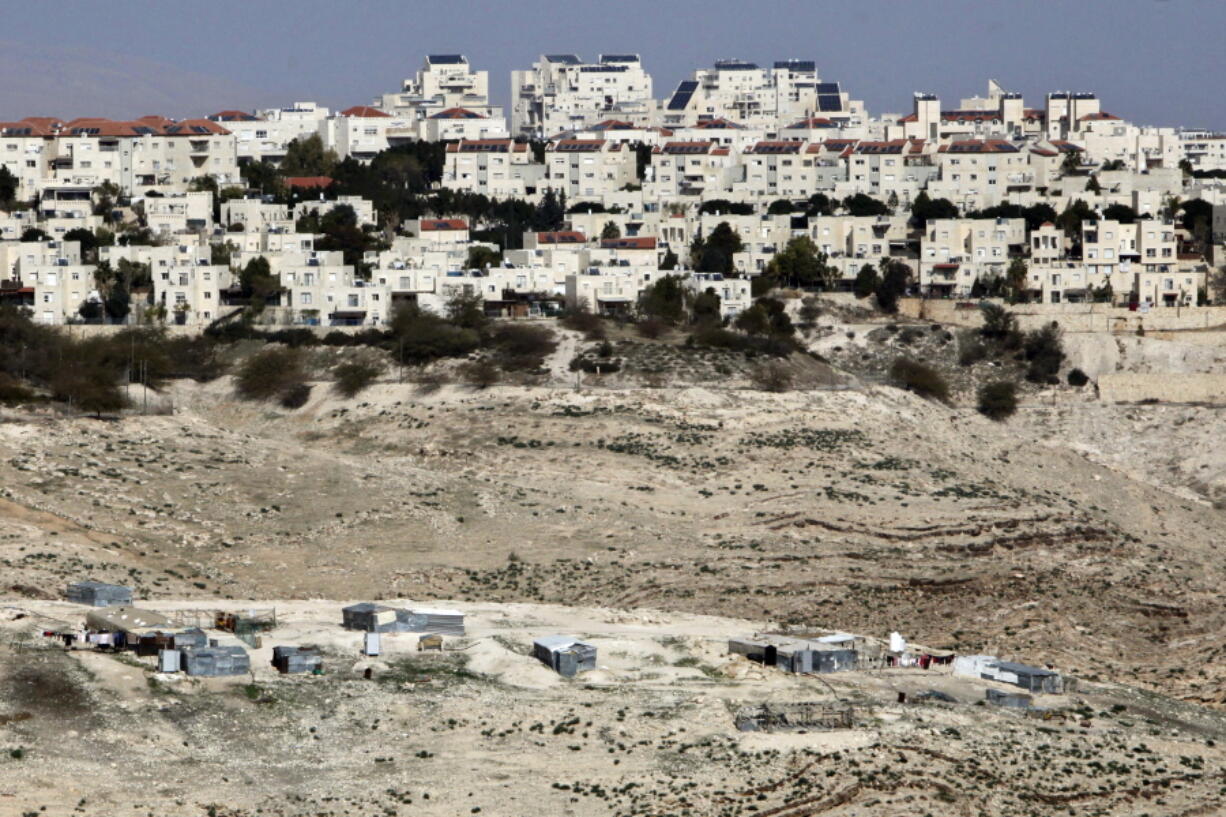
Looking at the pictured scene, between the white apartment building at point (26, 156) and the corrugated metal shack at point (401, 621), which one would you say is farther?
the white apartment building at point (26, 156)

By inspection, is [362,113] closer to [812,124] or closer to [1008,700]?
[812,124]

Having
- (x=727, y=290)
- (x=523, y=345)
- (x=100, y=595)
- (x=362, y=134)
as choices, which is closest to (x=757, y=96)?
(x=362, y=134)

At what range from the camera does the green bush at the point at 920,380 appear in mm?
63000

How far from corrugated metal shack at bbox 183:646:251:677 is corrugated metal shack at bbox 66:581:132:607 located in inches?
176

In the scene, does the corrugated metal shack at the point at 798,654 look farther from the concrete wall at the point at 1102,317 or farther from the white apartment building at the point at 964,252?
the white apartment building at the point at 964,252

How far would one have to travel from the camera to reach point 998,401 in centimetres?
6384

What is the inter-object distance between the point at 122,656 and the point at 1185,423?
37.3 m

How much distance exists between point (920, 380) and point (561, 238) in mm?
17054

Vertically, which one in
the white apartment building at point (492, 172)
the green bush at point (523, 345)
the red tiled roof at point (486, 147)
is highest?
the red tiled roof at point (486, 147)

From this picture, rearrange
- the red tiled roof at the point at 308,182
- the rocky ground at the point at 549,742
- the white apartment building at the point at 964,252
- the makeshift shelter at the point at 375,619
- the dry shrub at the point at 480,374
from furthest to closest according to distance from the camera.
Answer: the red tiled roof at the point at 308,182 → the white apartment building at the point at 964,252 → the dry shrub at the point at 480,374 → the makeshift shelter at the point at 375,619 → the rocky ground at the point at 549,742

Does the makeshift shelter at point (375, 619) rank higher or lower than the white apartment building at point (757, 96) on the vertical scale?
lower

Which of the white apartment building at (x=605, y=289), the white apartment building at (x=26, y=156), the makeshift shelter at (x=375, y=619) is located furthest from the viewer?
the white apartment building at (x=26, y=156)

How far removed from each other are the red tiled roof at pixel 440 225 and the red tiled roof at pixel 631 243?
5.21 m

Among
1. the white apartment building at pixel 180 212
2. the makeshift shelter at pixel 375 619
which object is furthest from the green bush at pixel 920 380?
the makeshift shelter at pixel 375 619
